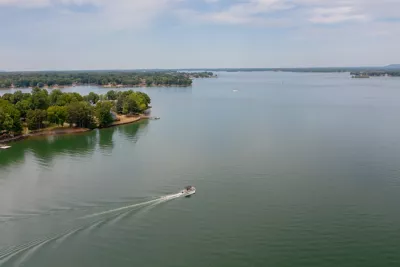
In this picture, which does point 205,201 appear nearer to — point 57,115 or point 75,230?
point 75,230

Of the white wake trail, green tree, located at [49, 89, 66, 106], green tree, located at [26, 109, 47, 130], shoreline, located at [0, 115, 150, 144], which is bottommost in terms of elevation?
the white wake trail

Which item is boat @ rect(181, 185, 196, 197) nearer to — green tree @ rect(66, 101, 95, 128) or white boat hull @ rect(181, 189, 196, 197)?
white boat hull @ rect(181, 189, 196, 197)

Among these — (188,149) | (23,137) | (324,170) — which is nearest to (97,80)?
(23,137)

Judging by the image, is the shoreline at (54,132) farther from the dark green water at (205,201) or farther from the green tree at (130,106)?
the green tree at (130,106)

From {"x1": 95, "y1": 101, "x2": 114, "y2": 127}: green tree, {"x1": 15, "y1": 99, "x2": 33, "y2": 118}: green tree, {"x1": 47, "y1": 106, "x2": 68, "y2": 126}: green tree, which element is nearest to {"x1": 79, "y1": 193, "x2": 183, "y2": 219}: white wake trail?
{"x1": 47, "y1": 106, "x2": 68, "y2": 126}: green tree

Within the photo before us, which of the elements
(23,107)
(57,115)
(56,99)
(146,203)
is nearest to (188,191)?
(146,203)

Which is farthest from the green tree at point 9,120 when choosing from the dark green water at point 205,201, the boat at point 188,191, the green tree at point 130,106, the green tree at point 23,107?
the boat at point 188,191
